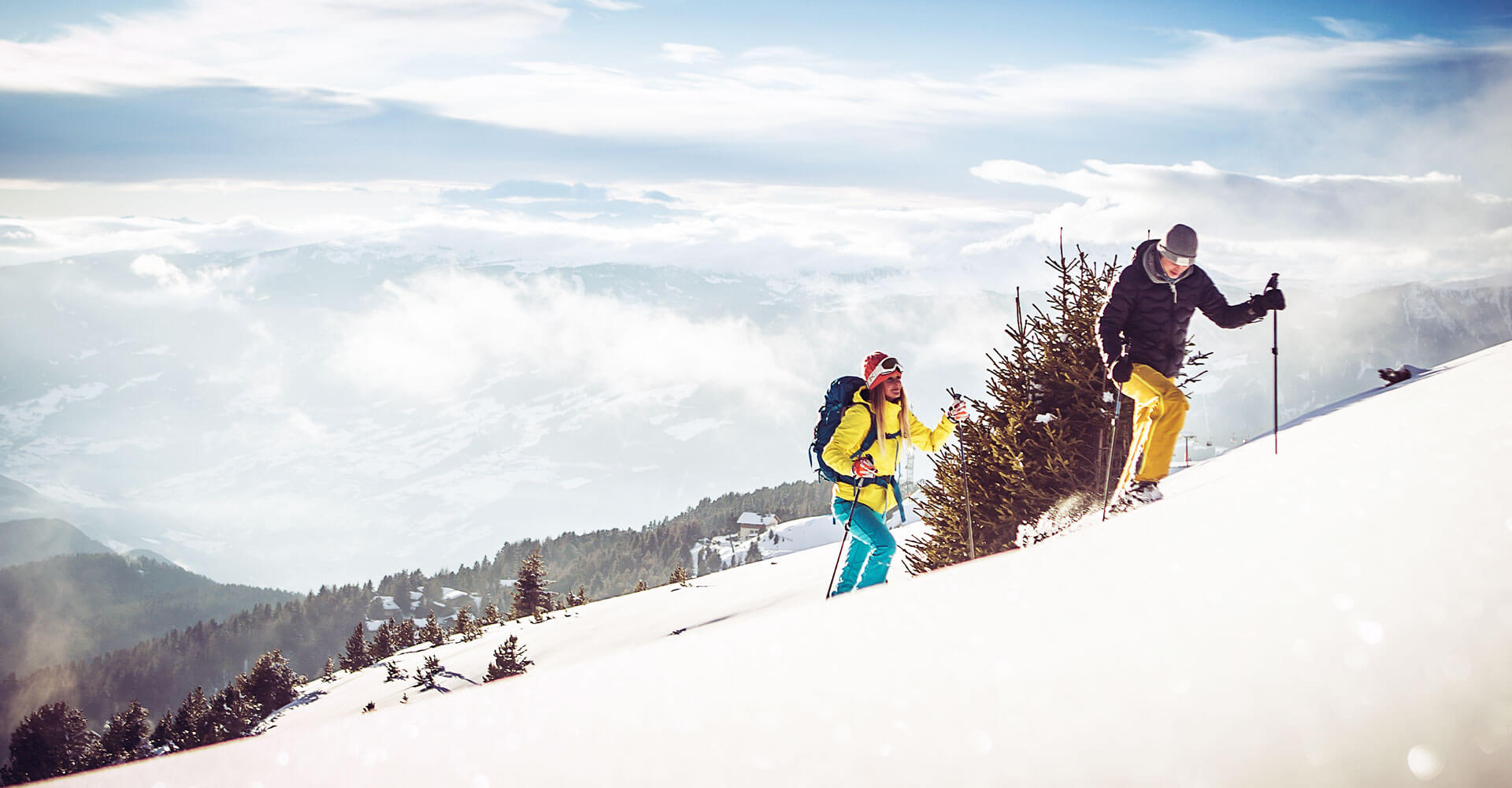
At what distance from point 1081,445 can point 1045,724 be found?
7797 mm

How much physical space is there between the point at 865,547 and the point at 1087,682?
17.6 feet

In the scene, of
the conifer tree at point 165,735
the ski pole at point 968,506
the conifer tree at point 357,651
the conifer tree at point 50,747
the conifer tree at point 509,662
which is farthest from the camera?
the conifer tree at point 50,747

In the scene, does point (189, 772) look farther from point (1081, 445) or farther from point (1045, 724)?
point (1081, 445)

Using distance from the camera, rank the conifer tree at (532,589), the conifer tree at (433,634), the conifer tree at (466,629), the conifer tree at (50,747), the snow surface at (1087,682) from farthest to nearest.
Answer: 1. the conifer tree at (50,747)
2. the conifer tree at (433,634)
3. the conifer tree at (532,589)
4. the conifer tree at (466,629)
5. the snow surface at (1087,682)

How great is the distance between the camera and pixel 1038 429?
9117mm

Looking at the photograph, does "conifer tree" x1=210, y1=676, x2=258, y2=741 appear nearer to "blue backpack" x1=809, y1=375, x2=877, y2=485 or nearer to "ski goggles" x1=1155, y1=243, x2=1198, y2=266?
"blue backpack" x1=809, y1=375, x2=877, y2=485

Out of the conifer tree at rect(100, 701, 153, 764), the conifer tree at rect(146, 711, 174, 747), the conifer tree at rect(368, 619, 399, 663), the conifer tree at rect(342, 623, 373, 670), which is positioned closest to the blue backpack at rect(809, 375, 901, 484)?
the conifer tree at rect(368, 619, 399, 663)

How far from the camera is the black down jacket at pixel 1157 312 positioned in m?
7.12

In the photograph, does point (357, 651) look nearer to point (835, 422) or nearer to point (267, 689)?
point (267, 689)

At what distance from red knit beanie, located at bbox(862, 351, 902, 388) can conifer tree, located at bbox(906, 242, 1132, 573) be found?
2.05m

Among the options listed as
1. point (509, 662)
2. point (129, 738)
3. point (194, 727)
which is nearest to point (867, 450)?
point (509, 662)

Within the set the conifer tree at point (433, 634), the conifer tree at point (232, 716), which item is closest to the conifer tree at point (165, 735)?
the conifer tree at point (232, 716)

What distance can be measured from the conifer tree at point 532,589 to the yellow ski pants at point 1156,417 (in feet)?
87.3

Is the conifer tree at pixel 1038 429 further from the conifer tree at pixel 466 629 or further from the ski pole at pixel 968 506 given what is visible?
the conifer tree at pixel 466 629
